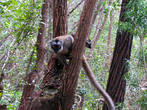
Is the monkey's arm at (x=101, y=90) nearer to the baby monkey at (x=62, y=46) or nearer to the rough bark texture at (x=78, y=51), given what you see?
the baby monkey at (x=62, y=46)

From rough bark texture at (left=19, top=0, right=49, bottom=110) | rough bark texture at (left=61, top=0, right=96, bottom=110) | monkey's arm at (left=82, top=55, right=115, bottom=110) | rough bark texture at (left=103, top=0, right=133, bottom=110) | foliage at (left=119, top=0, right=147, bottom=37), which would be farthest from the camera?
rough bark texture at (left=103, top=0, right=133, bottom=110)

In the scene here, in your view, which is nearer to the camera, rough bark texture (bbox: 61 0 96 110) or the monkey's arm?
rough bark texture (bbox: 61 0 96 110)

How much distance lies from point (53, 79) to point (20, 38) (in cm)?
146

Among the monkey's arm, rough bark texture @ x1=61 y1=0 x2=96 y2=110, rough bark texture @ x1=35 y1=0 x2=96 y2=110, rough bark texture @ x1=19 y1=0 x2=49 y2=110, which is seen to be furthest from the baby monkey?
rough bark texture @ x1=19 y1=0 x2=49 y2=110

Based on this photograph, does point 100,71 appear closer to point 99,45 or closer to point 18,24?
point 99,45

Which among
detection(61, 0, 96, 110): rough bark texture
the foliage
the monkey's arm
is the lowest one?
the monkey's arm

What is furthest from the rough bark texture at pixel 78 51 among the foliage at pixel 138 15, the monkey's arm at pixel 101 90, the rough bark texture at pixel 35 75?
the rough bark texture at pixel 35 75

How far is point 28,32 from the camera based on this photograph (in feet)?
16.3

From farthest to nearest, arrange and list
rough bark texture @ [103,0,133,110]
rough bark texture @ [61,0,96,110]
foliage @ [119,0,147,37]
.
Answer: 1. rough bark texture @ [103,0,133,110]
2. foliage @ [119,0,147,37]
3. rough bark texture @ [61,0,96,110]

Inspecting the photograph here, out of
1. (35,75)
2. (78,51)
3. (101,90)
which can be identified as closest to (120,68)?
(101,90)

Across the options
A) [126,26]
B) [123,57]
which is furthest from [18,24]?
[123,57]

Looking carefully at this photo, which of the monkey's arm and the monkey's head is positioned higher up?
the monkey's head

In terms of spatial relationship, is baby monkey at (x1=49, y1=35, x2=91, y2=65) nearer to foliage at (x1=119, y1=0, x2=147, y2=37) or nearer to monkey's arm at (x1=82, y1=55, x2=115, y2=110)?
monkey's arm at (x1=82, y1=55, x2=115, y2=110)

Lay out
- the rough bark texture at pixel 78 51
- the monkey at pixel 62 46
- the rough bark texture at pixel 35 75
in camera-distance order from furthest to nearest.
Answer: the rough bark texture at pixel 35 75 → the monkey at pixel 62 46 → the rough bark texture at pixel 78 51
